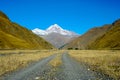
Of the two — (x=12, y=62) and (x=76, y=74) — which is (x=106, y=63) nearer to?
(x=76, y=74)

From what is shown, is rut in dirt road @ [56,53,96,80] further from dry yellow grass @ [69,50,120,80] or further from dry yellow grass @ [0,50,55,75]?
dry yellow grass @ [0,50,55,75]

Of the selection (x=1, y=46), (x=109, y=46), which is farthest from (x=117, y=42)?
(x=1, y=46)

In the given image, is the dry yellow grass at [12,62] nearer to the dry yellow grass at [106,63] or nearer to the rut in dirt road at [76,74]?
the rut in dirt road at [76,74]

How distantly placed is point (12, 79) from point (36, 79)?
214 cm

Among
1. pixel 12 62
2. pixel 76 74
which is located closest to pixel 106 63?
pixel 76 74

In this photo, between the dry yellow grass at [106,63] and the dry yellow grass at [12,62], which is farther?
the dry yellow grass at [12,62]

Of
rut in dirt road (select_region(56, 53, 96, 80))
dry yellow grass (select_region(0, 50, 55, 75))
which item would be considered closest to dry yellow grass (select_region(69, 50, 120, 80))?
rut in dirt road (select_region(56, 53, 96, 80))

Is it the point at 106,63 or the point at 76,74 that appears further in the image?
the point at 106,63

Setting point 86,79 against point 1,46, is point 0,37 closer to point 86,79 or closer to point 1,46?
point 1,46

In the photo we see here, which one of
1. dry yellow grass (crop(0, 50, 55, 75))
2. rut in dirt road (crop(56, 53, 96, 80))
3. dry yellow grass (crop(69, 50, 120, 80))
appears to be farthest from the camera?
dry yellow grass (crop(0, 50, 55, 75))

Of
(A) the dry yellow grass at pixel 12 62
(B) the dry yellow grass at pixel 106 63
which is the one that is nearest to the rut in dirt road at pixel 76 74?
(B) the dry yellow grass at pixel 106 63

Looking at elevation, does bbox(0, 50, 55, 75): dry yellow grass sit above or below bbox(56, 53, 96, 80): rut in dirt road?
above

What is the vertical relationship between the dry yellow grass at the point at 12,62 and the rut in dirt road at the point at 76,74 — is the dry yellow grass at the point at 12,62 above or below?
above

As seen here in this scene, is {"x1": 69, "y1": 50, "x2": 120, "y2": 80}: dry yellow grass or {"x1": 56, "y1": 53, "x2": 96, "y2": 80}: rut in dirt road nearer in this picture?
{"x1": 56, "y1": 53, "x2": 96, "y2": 80}: rut in dirt road
